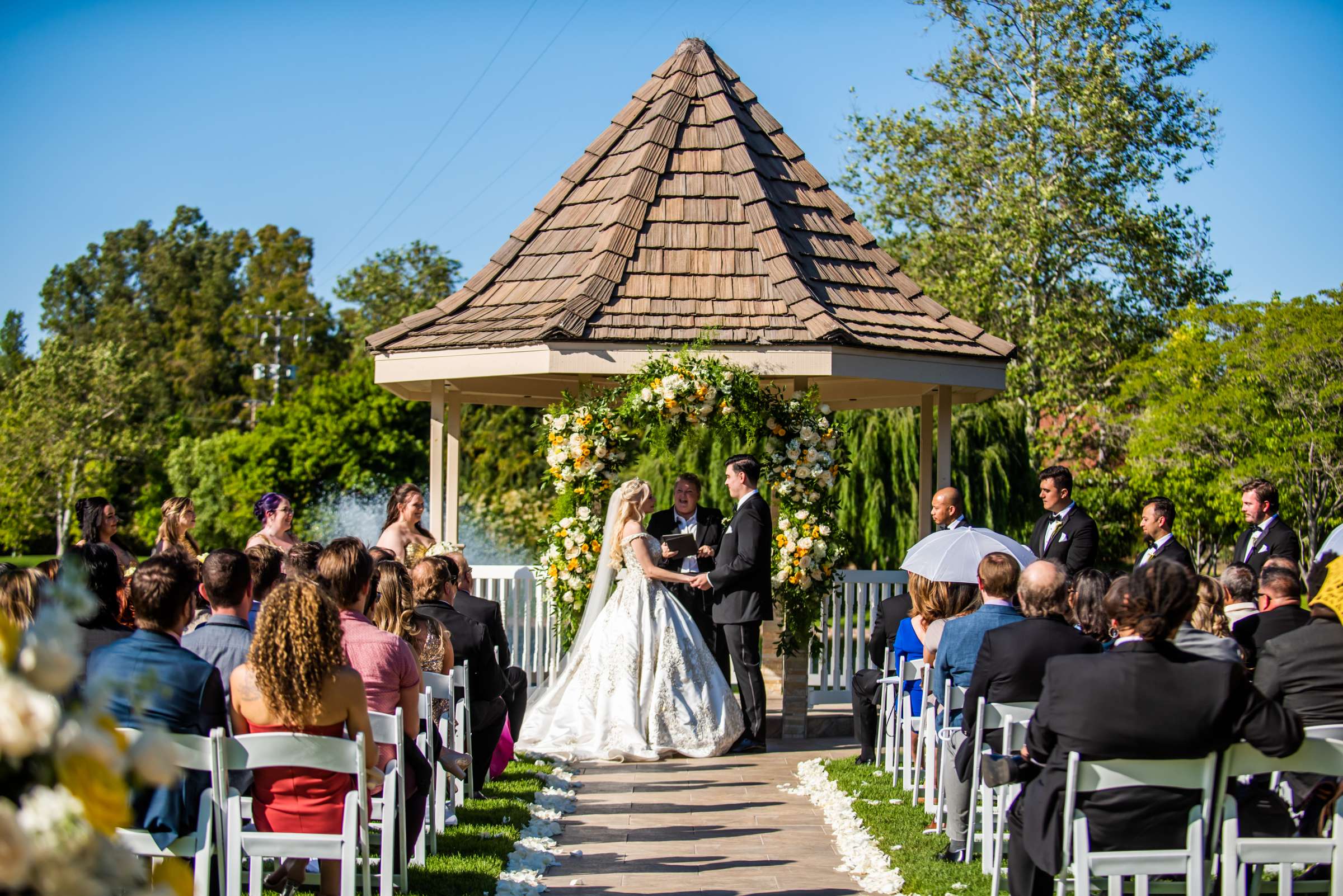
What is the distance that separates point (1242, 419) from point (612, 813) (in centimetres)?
1678

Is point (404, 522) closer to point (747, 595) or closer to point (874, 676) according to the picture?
point (747, 595)

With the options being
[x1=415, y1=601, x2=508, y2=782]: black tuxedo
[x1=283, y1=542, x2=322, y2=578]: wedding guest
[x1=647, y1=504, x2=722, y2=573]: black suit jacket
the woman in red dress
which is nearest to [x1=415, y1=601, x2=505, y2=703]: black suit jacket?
[x1=415, y1=601, x2=508, y2=782]: black tuxedo

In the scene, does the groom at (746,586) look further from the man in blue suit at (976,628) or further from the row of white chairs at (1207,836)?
the row of white chairs at (1207,836)

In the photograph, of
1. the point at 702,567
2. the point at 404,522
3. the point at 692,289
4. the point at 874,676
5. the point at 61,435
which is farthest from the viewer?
the point at 61,435

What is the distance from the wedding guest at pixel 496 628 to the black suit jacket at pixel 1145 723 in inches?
152

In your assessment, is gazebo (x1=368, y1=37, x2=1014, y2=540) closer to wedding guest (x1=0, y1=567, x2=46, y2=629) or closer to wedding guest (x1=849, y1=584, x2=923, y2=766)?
wedding guest (x1=849, y1=584, x2=923, y2=766)

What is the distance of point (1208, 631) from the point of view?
5.98m

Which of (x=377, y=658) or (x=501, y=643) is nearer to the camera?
(x=377, y=658)

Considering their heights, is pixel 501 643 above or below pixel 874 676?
above

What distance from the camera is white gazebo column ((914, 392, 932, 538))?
39.9 feet

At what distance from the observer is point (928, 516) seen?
12719 millimetres

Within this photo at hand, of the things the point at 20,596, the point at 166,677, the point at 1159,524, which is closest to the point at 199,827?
the point at 166,677

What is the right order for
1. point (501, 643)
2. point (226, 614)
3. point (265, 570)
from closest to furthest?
point (226, 614), point (265, 570), point (501, 643)

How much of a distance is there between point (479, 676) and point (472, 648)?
0.20m
